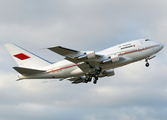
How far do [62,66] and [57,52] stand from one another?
777 cm

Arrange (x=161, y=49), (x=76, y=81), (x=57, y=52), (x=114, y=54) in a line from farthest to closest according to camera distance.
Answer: (x=76, y=81) → (x=161, y=49) → (x=114, y=54) → (x=57, y=52)

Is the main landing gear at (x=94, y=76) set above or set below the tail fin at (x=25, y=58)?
below

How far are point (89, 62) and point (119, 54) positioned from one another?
6.09 metres

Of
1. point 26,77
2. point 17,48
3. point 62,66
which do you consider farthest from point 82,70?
point 17,48

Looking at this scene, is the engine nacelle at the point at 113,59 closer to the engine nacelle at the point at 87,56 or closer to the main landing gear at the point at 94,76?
the main landing gear at the point at 94,76

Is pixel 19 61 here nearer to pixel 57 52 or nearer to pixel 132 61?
pixel 57 52

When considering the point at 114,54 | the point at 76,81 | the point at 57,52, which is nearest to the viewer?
the point at 57,52

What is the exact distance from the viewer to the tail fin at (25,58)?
5684 centimetres

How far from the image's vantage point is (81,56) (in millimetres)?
48281

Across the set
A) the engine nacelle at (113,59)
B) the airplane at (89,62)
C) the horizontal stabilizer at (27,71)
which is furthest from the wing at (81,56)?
the horizontal stabilizer at (27,71)

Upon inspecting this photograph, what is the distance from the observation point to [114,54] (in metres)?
52.5

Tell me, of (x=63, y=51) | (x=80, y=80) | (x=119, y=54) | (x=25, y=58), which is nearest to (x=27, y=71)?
(x=25, y=58)

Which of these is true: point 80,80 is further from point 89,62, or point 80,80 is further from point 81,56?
point 81,56

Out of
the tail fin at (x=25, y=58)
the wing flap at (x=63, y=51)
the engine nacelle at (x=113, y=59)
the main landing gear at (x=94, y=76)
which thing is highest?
the tail fin at (x=25, y=58)
